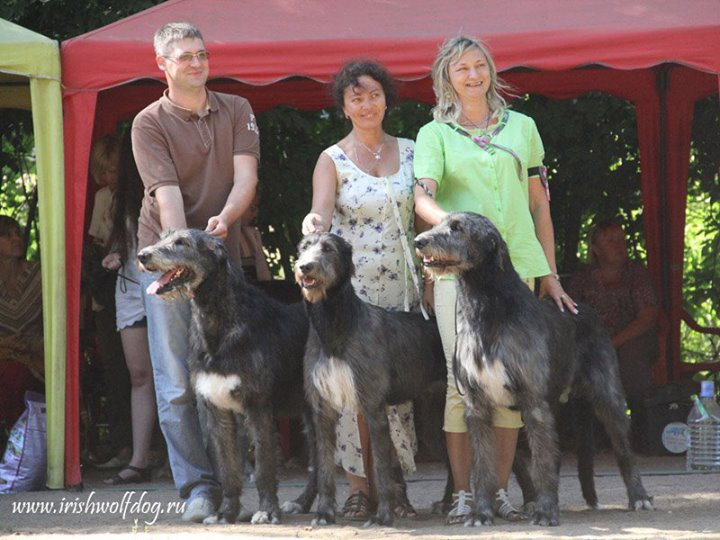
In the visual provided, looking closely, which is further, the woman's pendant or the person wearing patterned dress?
the person wearing patterned dress

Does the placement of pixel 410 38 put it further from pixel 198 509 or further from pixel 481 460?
pixel 198 509

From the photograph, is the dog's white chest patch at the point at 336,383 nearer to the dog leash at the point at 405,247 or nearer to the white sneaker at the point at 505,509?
the dog leash at the point at 405,247

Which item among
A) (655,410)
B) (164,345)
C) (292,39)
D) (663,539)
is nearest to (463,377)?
(663,539)

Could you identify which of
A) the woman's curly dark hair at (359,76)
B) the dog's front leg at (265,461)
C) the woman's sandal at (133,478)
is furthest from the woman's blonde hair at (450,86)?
the woman's sandal at (133,478)

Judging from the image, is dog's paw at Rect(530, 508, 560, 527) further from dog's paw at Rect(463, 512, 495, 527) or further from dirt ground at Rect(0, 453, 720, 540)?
dog's paw at Rect(463, 512, 495, 527)

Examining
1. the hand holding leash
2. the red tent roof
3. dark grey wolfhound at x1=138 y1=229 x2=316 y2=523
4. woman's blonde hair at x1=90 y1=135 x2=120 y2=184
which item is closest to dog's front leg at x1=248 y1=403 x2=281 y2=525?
dark grey wolfhound at x1=138 y1=229 x2=316 y2=523

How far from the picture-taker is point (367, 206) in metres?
6.22

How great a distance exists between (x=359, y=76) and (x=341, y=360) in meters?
1.34

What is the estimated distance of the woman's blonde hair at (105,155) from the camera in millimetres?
8586

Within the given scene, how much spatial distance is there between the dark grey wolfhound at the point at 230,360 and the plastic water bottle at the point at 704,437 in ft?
11.0

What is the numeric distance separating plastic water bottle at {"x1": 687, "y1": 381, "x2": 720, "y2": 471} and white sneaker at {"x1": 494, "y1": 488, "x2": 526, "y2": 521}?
263 cm

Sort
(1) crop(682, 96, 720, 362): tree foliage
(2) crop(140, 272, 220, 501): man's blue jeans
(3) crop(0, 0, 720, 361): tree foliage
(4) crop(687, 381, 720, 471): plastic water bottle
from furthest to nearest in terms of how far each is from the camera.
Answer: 1. (1) crop(682, 96, 720, 362): tree foliage
2. (3) crop(0, 0, 720, 361): tree foliage
3. (4) crop(687, 381, 720, 471): plastic water bottle
4. (2) crop(140, 272, 220, 501): man's blue jeans

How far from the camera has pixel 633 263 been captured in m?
9.54

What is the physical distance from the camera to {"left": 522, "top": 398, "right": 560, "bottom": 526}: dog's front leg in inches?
225
